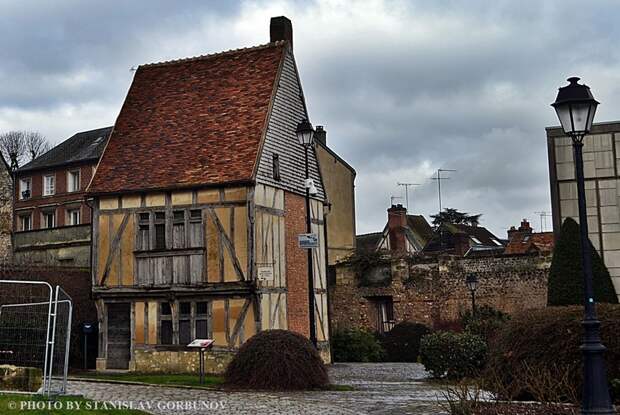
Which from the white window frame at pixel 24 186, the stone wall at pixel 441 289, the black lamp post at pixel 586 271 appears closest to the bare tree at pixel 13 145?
the white window frame at pixel 24 186

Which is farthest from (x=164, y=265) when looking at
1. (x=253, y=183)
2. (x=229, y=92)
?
(x=229, y=92)

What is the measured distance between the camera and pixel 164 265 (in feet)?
72.6

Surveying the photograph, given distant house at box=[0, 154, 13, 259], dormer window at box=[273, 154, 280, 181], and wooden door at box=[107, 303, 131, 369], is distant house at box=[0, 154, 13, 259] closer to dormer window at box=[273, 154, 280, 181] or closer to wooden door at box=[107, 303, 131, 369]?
wooden door at box=[107, 303, 131, 369]

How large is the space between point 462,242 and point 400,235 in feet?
13.2

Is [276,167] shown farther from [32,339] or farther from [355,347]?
[32,339]

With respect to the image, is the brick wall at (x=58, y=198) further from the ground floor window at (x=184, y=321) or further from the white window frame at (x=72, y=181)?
the ground floor window at (x=184, y=321)

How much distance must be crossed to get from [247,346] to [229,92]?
33.8ft

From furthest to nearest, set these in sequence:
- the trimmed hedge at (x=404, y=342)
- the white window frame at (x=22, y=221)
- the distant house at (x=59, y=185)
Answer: the white window frame at (x=22, y=221)
the distant house at (x=59, y=185)
the trimmed hedge at (x=404, y=342)

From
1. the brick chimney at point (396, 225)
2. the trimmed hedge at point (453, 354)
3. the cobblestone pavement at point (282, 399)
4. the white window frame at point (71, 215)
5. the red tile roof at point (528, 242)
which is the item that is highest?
the white window frame at point (71, 215)

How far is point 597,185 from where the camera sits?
63.6 ft

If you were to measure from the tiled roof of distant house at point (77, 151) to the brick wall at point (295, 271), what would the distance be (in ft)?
62.2

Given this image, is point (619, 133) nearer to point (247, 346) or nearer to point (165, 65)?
point (247, 346)

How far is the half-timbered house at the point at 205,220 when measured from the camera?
850 inches

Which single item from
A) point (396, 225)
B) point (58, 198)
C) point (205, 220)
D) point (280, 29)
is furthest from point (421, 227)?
point (205, 220)
